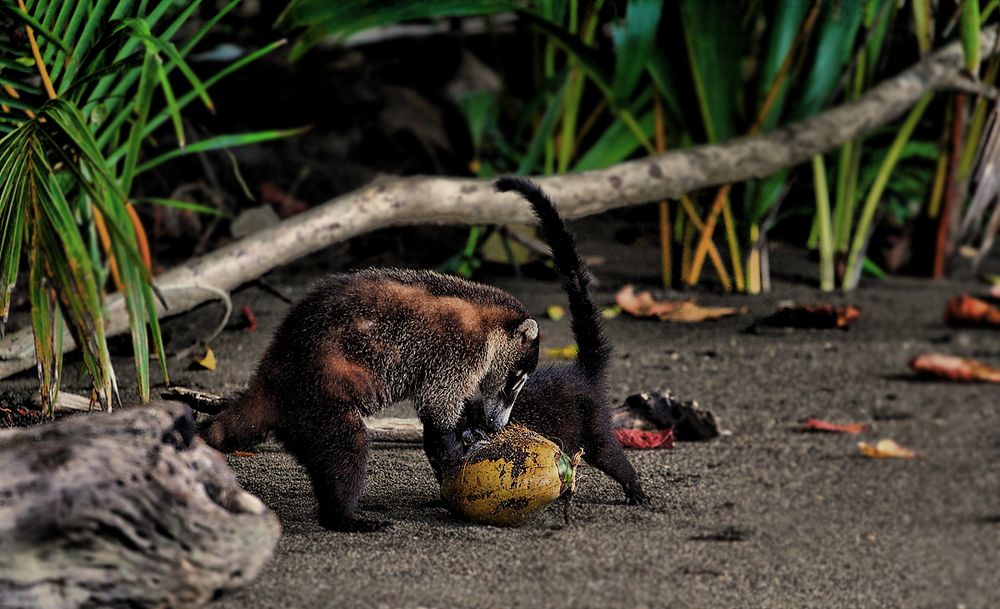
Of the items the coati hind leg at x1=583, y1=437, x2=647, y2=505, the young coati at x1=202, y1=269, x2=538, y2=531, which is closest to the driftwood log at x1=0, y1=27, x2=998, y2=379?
the young coati at x1=202, y1=269, x2=538, y2=531

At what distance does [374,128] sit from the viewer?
6.71 m

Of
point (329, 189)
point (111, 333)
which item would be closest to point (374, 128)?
point (329, 189)

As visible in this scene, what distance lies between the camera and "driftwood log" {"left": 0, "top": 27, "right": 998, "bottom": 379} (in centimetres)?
420

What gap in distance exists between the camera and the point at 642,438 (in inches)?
143

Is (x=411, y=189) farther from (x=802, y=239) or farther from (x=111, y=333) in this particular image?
(x=802, y=239)

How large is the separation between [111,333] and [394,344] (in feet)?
5.34

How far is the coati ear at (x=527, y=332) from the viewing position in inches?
118

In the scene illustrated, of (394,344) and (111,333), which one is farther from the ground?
(394,344)

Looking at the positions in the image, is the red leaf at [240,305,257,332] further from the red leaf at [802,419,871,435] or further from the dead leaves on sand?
the dead leaves on sand

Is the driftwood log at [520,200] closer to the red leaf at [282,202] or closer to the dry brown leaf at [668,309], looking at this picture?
the dry brown leaf at [668,309]

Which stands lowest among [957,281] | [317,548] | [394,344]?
[957,281]

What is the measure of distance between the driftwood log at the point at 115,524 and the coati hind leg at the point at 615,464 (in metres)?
1.19

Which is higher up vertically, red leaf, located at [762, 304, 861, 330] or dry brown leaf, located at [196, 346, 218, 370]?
dry brown leaf, located at [196, 346, 218, 370]

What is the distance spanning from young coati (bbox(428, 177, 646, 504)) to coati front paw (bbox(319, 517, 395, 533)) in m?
0.38
